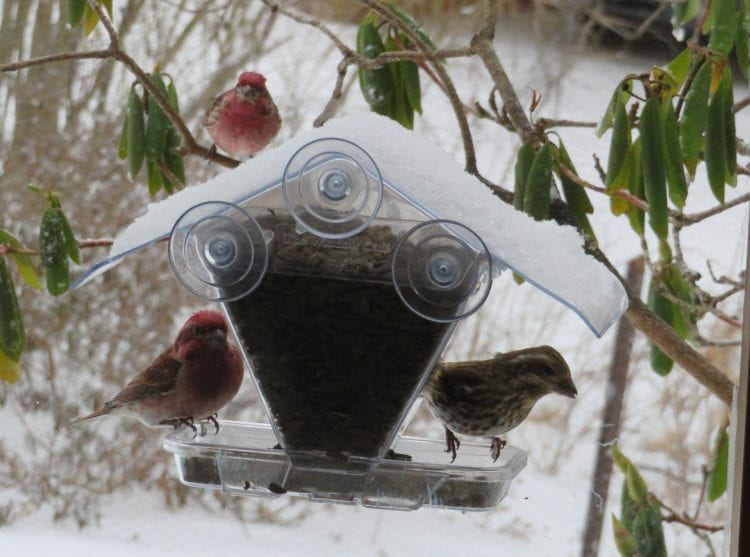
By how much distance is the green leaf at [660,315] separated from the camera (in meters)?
1.32

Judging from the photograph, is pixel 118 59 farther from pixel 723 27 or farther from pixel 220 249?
pixel 723 27

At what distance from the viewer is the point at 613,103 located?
3.24 feet

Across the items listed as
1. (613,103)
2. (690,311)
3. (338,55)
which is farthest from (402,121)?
(338,55)

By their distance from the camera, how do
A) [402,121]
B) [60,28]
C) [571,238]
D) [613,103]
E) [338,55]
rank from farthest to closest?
[338,55] < [60,28] < [402,121] < [613,103] < [571,238]

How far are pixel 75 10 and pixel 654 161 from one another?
614mm

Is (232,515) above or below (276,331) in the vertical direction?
below

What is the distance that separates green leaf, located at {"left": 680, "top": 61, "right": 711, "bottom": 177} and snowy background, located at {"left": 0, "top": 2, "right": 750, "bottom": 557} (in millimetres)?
1301

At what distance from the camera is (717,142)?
0.94m

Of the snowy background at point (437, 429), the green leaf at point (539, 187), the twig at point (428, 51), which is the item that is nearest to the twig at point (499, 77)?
the twig at point (428, 51)

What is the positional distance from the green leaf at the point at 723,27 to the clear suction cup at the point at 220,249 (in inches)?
22.2

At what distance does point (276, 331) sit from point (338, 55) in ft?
5.75

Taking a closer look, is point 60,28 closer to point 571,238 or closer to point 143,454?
point 143,454

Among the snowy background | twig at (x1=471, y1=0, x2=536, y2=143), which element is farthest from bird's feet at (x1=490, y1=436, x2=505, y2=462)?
the snowy background

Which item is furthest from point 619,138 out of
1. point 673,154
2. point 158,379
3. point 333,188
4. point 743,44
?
point 158,379
